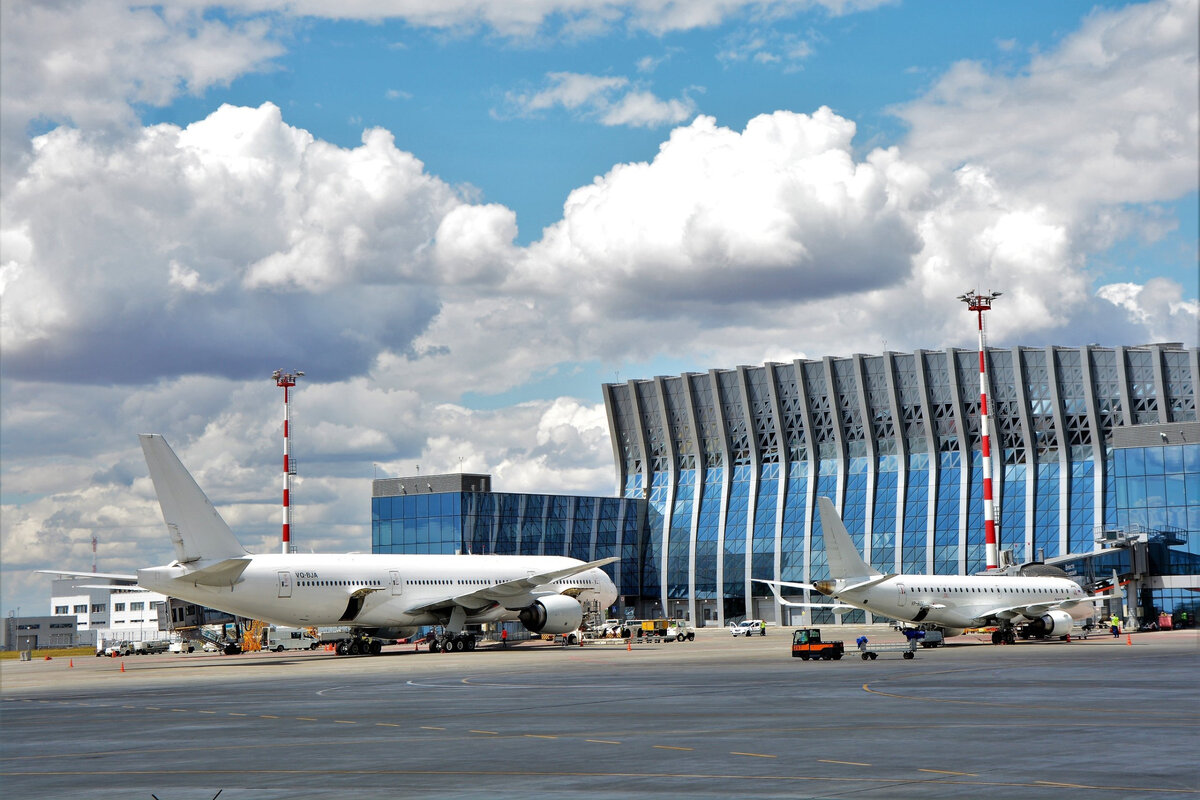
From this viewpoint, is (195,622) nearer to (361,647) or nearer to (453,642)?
(361,647)

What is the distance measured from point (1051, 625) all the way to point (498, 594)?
31.2 meters

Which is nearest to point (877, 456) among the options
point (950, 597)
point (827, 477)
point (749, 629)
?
point (827, 477)

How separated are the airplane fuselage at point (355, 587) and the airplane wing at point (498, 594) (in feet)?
0.45

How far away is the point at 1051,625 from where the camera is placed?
71.2m

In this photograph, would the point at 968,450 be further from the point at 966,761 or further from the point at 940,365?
the point at 966,761

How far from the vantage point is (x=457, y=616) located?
232ft

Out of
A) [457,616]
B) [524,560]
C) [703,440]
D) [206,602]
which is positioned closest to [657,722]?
[206,602]

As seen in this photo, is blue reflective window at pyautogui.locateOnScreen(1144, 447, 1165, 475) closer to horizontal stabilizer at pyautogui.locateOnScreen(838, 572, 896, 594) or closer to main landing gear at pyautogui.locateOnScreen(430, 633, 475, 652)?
horizontal stabilizer at pyautogui.locateOnScreen(838, 572, 896, 594)

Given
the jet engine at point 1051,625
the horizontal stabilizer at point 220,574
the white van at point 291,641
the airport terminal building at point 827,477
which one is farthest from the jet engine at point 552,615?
the airport terminal building at point 827,477

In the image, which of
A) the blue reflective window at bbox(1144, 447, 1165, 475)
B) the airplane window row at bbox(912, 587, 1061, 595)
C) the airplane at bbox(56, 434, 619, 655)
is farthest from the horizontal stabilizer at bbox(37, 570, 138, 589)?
the blue reflective window at bbox(1144, 447, 1165, 475)

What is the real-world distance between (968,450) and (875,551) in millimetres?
13717

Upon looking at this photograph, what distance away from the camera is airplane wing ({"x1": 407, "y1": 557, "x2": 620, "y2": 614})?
6900 cm

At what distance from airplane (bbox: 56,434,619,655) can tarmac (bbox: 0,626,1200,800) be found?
11.5 metres

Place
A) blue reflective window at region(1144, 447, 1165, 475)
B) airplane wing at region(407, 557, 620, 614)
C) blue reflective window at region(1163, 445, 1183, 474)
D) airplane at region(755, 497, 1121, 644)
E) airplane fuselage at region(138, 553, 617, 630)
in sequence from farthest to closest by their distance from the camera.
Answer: blue reflective window at region(1144, 447, 1165, 475) < blue reflective window at region(1163, 445, 1183, 474) < airplane wing at region(407, 557, 620, 614) < airplane at region(755, 497, 1121, 644) < airplane fuselage at region(138, 553, 617, 630)
